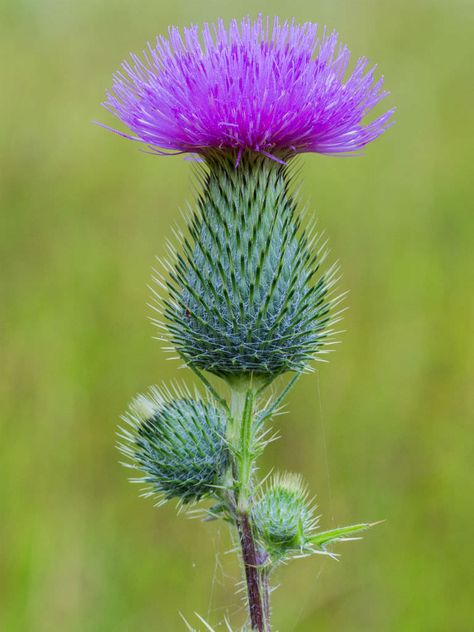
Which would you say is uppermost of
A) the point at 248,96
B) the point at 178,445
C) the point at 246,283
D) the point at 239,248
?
the point at 248,96

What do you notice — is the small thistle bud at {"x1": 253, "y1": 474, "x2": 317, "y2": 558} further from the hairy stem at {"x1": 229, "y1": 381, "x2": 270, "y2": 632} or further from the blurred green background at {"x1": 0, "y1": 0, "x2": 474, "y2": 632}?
the blurred green background at {"x1": 0, "y1": 0, "x2": 474, "y2": 632}

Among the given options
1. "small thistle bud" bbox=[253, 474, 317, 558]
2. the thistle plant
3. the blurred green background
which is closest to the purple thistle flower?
the thistle plant

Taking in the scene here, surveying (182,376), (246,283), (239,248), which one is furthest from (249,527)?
(182,376)

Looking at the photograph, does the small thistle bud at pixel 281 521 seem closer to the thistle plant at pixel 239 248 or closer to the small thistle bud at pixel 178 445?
the thistle plant at pixel 239 248

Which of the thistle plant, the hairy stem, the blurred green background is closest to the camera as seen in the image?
the hairy stem

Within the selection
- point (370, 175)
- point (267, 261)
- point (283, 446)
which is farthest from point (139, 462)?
point (370, 175)

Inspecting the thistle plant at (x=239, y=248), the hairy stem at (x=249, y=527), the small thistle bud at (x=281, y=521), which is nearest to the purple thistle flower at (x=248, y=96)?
the thistle plant at (x=239, y=248)

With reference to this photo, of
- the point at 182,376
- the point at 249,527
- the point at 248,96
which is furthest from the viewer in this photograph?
the point at 182,376

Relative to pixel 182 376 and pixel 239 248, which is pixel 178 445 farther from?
pixel 182 376
